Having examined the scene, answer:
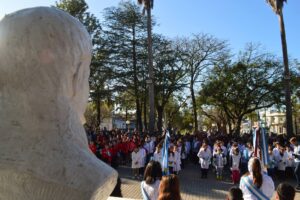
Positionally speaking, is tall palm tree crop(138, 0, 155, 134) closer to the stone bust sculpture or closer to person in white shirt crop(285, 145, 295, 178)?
person in white shirt crop(285, 145, 295, 178)

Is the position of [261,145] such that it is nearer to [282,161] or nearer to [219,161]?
[219,161]

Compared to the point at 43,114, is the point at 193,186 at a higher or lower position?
lower

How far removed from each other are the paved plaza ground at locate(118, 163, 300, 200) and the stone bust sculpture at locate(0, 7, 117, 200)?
9.21 m

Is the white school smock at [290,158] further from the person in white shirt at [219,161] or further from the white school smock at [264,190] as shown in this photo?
the white school smock at [264,190]

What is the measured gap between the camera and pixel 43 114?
178cm

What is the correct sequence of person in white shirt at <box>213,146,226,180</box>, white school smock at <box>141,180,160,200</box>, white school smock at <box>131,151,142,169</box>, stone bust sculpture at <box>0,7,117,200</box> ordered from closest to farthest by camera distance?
1. stone bust sculpture at <box>0,7,117,200</box>
2. white school smock at <box>141,180,160,200</box>
3. white school smock at <box>131,151,142,169</box>
4. person in white shirt at <box>213,146,226,180</box>

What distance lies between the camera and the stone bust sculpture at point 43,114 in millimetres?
1636

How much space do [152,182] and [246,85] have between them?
25.4 meters

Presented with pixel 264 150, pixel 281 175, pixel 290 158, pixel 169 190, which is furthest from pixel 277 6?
pixel 169 190

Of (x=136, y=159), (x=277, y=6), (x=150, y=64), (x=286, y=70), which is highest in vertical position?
(x=277, y=6)

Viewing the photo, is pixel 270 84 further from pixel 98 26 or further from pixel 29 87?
pixel 29 87

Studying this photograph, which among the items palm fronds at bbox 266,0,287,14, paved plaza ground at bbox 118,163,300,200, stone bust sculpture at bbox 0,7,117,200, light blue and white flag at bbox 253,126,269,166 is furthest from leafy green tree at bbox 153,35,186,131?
stone bust sculpture at bbox 0,7,117,200

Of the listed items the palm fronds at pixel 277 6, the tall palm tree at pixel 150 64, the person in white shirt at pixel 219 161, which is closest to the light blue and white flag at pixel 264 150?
the person in white shirt at pixel 219 161

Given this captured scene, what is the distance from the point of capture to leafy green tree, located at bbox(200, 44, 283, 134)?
28.7 meters
